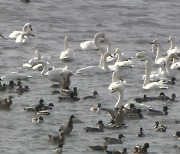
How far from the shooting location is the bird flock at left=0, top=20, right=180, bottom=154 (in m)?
25.5

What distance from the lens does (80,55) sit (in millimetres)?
37438

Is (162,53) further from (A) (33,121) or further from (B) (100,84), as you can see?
(A) (33,121)

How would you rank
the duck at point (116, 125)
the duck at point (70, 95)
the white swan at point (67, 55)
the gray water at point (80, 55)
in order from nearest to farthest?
the gray water at point (80, 55) → the duck at point (116, 125) → the duck at point (70, 95) → the white swan at point (67, 55)

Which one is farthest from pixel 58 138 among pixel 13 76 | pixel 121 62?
pixel 121 62

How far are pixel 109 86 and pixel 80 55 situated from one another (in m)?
6.26

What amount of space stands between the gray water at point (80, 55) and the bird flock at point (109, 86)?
0.61ft

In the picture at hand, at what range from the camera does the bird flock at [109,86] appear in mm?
25516

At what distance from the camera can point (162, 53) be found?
128ft

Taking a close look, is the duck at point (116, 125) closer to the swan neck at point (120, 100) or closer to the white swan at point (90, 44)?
the swan neck at point (120, 100)

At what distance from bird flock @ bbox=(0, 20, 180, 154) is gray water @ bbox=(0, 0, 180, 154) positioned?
0.18 meters

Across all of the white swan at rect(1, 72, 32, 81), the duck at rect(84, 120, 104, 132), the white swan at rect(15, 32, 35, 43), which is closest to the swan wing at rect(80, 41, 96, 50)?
the white swan at rect(15, 32, 35, 43)

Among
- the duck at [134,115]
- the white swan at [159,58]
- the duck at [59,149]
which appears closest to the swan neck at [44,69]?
the white swan at [159,58]

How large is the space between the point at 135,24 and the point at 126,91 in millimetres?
14316

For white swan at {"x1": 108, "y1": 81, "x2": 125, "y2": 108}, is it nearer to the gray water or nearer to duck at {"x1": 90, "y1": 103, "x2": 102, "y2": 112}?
the gray water
